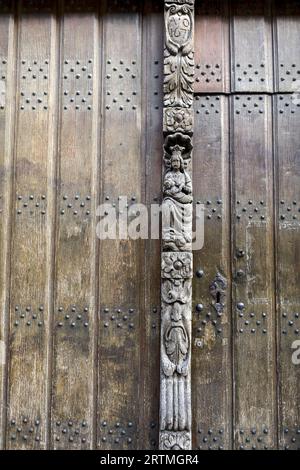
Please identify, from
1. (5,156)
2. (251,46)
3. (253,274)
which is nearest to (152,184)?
(253,274)

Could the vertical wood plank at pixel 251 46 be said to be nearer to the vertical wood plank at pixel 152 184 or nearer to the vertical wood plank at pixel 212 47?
the vertical wood plank at pixel 212 47

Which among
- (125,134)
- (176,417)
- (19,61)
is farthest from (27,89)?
(176,417)

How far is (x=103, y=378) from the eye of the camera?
316 centimetres

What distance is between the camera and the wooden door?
123 inches

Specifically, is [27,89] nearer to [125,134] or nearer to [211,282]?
[125,134]

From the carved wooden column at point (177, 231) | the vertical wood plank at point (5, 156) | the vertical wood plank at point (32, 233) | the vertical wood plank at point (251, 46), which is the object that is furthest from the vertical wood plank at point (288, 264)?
the vertical wood plank at point (5, 156)

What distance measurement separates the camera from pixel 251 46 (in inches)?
133

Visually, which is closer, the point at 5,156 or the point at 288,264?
the point at 288,264

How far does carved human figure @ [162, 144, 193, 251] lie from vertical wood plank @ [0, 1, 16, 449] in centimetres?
90

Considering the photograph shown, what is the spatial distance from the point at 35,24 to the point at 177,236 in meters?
1.53

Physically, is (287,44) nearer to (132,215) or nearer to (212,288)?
(132,215)

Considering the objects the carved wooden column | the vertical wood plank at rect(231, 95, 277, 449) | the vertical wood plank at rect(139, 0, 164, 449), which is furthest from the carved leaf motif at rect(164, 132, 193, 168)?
the vertical wood plank at rect(231, 95, 277, 449)

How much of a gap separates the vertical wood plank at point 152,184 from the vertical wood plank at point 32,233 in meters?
0.54

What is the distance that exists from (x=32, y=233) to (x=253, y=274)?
4.11 feet
